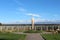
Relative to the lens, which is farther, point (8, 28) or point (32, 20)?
point (8, 28)

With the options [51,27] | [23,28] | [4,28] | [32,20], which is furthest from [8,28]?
[51,27]

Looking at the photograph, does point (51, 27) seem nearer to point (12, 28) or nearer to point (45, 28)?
point (45, 28)

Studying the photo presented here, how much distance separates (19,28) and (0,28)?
3.40m

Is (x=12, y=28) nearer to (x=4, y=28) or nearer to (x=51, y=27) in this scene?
(x=4, y=28)

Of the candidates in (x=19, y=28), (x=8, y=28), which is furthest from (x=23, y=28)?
(x=8, y=28)

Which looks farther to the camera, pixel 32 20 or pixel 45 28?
pixel 45 28

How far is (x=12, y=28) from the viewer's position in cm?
3141

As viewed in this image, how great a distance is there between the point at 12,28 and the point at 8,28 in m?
0.87

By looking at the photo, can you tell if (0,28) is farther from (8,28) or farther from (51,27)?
(51,27)

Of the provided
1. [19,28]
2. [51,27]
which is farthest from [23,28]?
[51,27]

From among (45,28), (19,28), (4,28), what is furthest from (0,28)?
(45,28)

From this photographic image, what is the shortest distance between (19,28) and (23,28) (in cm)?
81

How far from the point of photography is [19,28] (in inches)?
1226

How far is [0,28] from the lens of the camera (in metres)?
30.9
